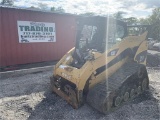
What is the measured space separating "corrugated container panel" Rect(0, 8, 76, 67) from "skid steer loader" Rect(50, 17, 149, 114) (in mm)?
4364

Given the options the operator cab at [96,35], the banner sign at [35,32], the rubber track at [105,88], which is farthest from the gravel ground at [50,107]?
the banner sign at [35,32]

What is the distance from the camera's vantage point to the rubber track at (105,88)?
14.6 feet

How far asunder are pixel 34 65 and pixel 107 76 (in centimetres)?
564

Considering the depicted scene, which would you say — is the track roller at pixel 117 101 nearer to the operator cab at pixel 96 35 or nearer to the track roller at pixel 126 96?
the track roller at pixel 126 96

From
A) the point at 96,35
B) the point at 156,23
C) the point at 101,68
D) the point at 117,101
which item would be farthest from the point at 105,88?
the point at 156,23

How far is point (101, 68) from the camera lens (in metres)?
5.02

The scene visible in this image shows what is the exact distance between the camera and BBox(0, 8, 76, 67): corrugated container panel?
341 inches

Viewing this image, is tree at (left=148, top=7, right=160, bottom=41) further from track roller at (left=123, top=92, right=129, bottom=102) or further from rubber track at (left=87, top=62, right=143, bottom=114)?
track roller at (left=123, top=92, right=129, bottom=102)

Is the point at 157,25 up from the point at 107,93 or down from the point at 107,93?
up

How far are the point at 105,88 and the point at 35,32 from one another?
6286 millimetres

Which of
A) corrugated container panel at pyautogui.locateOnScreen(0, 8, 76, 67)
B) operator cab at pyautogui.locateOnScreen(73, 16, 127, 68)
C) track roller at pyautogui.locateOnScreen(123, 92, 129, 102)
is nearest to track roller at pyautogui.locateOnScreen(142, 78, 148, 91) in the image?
track roller at pyautogui.locateOnScreen(123, 92, 129, 102)

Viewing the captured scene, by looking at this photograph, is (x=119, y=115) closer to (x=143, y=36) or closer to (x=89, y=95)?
(x=89, y=95)

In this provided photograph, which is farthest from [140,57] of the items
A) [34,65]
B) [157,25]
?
[157,25]

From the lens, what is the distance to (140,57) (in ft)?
20.2
